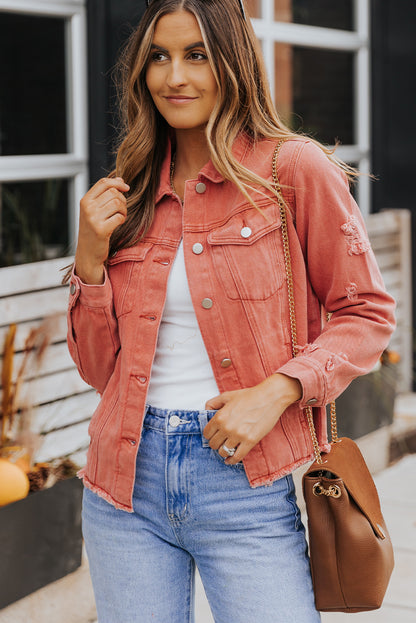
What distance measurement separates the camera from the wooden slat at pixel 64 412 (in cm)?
326

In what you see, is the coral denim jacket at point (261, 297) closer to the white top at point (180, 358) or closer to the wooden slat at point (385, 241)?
the white top at point (180, 358)

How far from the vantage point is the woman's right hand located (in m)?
1.71

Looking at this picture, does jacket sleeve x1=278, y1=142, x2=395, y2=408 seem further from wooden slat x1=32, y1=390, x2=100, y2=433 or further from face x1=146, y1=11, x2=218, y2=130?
wooden slat x1=32, y1=390, x2=100, y2=433

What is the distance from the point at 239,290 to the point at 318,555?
20.1 inches

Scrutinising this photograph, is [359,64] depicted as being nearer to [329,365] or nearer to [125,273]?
[125,273]

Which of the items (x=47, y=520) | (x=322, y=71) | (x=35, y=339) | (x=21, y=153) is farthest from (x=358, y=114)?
(x=47, y=520)

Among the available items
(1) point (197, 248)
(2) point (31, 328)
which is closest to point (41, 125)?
(2) point (31, 328)

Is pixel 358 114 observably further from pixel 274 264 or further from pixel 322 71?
pixel 274 264

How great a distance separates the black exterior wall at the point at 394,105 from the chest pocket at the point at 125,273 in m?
4.28

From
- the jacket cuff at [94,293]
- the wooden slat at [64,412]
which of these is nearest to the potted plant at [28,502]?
the wooden slat at [64,412]

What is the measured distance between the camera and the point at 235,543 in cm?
165

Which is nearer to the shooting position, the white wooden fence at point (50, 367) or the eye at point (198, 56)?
the eye at point (198, 56)

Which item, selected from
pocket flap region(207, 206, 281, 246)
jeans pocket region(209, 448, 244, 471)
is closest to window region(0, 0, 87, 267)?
pocket flap region(207, 206, 281, 246)

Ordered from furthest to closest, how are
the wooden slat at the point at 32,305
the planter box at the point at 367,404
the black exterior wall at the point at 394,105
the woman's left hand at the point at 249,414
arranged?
1. the black exterior wall at the point at 394,105
2. the planter box at the point at 367,404
3. the wooden slat at the point at 32,305
4. the woman's left hand at the point at 249,414
